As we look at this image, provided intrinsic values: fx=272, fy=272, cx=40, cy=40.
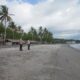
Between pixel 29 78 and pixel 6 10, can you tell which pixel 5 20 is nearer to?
pixel 6 10

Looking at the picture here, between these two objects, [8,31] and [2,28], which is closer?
[2,28]

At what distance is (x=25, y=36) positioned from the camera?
574 ft

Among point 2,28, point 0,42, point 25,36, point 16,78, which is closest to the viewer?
point 16,78

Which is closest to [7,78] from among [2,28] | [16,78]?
[16,78]

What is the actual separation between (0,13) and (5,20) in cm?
344

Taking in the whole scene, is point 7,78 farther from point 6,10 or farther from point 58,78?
point 6,10

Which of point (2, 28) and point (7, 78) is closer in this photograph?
point (7, 78)

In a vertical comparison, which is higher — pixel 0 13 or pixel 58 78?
pixel 0 13

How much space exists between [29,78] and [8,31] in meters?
119

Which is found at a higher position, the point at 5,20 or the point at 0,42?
the point at 5,20

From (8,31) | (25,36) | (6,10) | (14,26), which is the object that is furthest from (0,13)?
(25,36)

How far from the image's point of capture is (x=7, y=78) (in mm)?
12938

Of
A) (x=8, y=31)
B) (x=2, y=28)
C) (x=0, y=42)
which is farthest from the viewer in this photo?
(x=8, y=31)

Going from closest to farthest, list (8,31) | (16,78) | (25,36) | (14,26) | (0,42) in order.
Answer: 1. (16,78)
2. (0,42)
3. (8,31)
4. (14,26)
5. (25,36)
